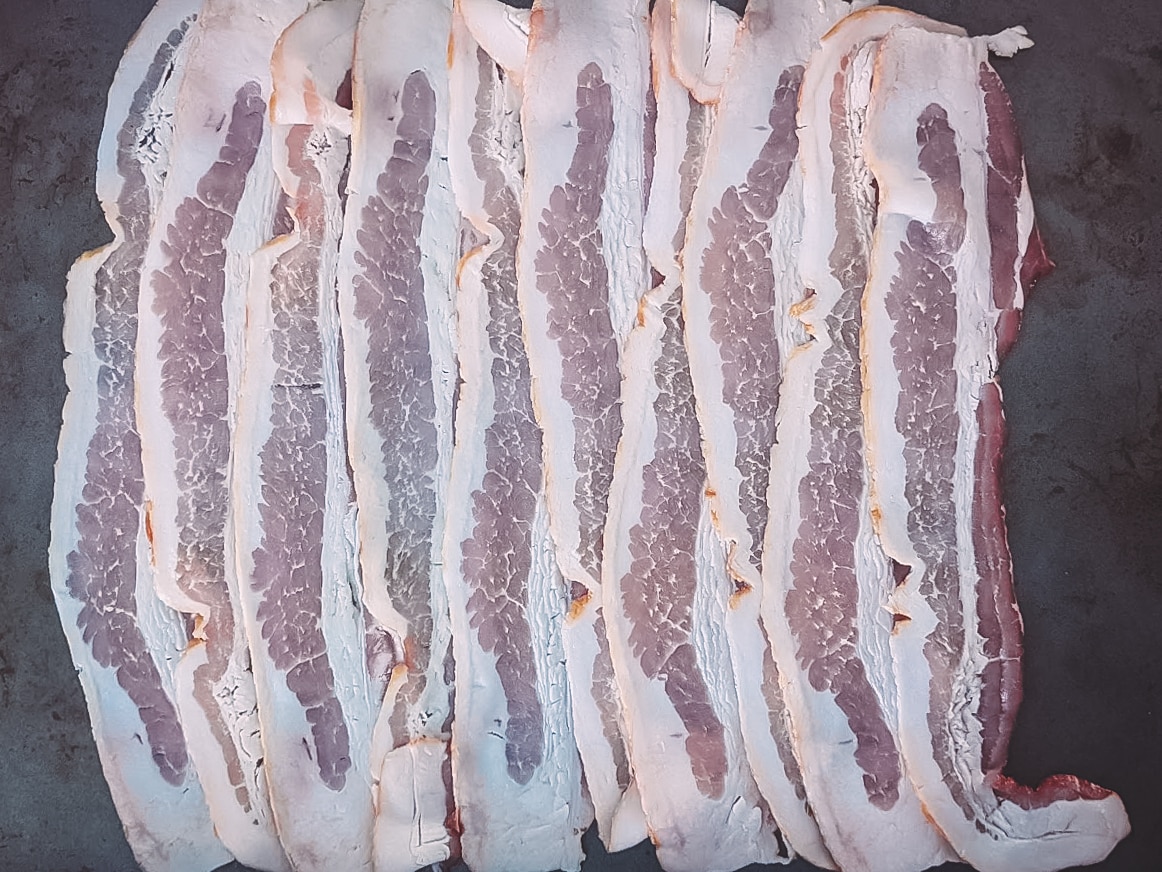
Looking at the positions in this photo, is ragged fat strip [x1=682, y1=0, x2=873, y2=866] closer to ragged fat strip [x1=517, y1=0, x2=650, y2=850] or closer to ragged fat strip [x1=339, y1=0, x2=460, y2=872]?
ragged fat strip [x1=517, y1=0, x2=650, y2=850]

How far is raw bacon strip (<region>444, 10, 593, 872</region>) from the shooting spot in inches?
57.8

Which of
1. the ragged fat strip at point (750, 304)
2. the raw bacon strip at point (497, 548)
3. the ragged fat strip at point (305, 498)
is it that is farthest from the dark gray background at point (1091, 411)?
the ragged fat strip at point (305, 498)

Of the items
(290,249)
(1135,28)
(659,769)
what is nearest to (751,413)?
(659,769)

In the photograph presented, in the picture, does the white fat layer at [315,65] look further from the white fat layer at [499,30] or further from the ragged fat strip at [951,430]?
the ragged fat strip at [951,430]

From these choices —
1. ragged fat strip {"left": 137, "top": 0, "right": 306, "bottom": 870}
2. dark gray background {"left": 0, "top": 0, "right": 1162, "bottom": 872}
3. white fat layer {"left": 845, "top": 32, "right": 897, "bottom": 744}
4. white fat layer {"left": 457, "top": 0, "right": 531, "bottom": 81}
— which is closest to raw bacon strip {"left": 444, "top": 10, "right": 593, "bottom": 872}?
white fat layer {"left": 457, "top": 0, "right": 531, "bottom": 81}

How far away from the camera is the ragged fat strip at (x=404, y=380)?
57.4 inches

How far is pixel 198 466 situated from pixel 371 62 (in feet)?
2.48

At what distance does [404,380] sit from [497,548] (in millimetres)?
325

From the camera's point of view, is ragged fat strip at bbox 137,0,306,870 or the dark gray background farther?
the dark gray background

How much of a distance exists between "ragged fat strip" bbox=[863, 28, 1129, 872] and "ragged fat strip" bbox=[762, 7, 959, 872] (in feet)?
0.13

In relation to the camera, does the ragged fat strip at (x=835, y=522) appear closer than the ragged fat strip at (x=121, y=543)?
Yes

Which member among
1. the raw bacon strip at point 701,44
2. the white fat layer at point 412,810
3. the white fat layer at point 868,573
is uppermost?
the raw bacon strip at point 701,44

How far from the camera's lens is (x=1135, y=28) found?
168 cm

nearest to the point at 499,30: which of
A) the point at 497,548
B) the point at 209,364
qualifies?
the point at 209,364
